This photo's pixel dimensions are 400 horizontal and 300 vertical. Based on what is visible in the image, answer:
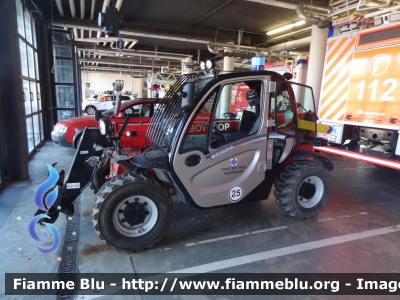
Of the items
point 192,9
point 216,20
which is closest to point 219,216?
point 192,9

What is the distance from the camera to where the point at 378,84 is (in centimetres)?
432

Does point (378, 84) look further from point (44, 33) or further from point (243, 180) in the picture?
point (44, 33)

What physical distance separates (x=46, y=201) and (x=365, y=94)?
16.7ft

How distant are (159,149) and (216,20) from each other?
29.9 ft

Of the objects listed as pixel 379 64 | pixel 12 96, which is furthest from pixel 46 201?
pixel 379 64

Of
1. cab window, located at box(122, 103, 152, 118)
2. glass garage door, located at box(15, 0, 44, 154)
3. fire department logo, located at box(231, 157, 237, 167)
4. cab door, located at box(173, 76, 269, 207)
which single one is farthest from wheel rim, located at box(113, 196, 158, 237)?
glass garage door, located at box(15, 0, 44, 154)

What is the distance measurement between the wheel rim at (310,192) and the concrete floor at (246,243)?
0.88ft

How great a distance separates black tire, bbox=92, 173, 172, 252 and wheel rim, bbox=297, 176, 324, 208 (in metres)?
1.99

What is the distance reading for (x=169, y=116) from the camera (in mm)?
3252

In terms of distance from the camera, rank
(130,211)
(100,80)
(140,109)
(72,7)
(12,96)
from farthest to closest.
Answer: (100,80)
(72,7)
(140,109)
(12,96)
(130,211)

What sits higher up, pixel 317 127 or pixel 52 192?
pixel 317 127

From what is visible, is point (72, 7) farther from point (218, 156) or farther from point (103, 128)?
point (218, 156)

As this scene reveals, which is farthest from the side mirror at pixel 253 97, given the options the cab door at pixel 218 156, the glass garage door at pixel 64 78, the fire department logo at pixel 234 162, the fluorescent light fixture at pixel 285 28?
the glass garage door at pixel 64 78

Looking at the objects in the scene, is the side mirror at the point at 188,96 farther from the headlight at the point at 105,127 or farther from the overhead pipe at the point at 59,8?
the overhead pipe at the point at 59,8
